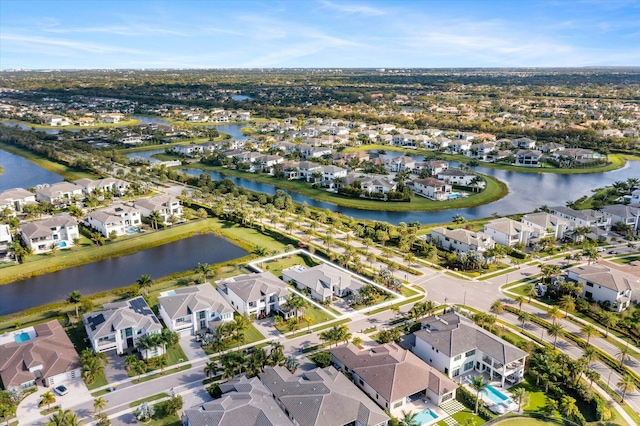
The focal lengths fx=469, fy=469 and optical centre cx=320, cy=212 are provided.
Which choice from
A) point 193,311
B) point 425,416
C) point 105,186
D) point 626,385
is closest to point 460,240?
point 626,385

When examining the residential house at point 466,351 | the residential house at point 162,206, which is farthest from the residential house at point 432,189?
the residential house at point 466,351

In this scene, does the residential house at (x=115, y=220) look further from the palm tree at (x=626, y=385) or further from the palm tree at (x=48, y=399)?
the palm tree at (x=626, y=385)

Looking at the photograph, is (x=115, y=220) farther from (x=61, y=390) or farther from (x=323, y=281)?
(x=61, y=390)

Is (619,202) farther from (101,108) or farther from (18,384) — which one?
(101,108)

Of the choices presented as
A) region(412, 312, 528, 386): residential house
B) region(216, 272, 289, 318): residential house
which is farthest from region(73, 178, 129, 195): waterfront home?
region(412, 312, 528, 386): residential house

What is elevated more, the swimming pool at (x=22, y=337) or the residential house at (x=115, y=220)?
the residential house at (x=115, y=220)
